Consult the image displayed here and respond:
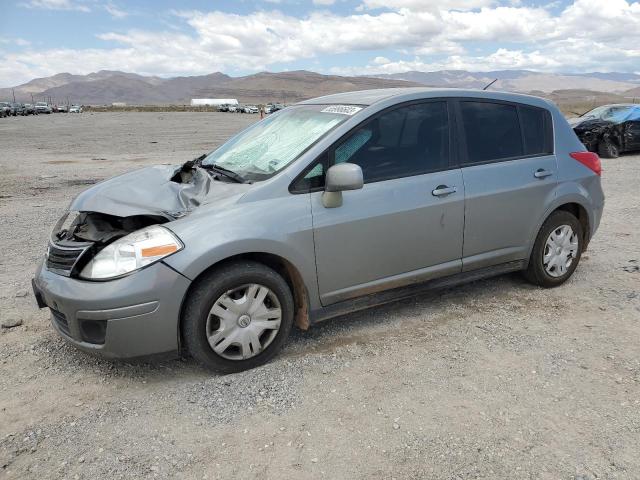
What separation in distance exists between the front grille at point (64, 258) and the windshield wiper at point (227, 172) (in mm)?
1048

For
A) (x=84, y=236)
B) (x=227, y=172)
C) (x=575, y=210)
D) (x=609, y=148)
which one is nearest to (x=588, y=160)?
(x=575, y=210)

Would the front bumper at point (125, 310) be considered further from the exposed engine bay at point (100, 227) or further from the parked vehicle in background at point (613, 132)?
the parked vehicle in background at point (613, 132)

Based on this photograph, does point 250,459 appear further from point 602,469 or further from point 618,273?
point 618,273

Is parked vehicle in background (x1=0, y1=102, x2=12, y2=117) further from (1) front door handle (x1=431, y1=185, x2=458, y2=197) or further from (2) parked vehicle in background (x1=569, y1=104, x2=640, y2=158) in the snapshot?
(1) front door handle (x1=431, y1=185, x2=458, y2=197)

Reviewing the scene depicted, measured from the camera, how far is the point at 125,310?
2951mm

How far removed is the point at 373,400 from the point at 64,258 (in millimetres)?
2076

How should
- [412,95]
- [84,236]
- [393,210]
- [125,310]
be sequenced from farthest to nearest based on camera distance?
1. [412,95]
2. [393,210]
3. [84,236]
4. [125,310]

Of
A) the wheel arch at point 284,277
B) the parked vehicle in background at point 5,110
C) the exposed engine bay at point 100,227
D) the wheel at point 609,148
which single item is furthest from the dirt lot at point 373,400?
the parked vehicle in background at point 5,110

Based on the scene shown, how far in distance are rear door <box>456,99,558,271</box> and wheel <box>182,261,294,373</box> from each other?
64.7 inches

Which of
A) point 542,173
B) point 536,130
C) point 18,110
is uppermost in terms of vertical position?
point 536,130

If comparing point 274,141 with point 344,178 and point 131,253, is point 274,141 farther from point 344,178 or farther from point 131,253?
point 131,253

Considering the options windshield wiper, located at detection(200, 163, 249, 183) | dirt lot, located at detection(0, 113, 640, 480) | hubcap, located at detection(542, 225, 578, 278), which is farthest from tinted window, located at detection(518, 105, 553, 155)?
windshield wiper, located at detection(200, 163, 249, 183)

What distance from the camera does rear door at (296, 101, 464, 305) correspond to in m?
3.50

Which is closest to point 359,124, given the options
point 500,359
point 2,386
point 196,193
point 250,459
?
point 196,193
